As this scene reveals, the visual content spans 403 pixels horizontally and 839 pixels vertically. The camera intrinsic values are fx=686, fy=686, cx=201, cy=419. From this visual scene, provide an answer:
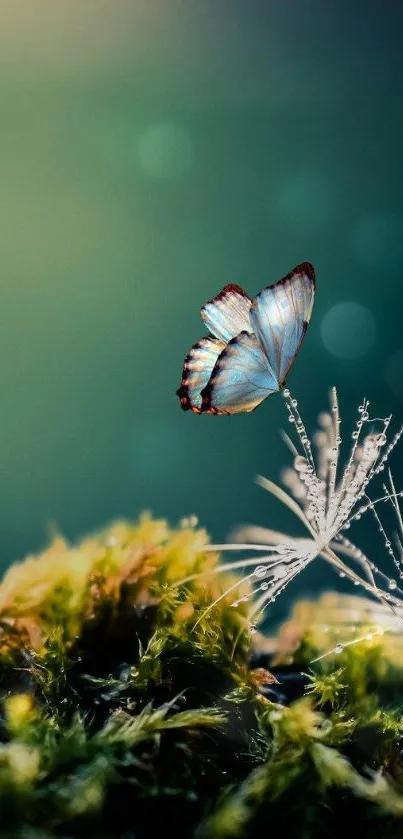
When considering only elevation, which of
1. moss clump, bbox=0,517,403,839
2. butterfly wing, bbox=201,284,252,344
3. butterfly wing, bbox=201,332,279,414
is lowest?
moss clump, bbox=0,517,403,839

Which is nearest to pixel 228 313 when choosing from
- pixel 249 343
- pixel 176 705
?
pixel 249 343

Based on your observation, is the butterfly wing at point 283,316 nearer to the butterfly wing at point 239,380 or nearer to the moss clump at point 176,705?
the butterfly wing at point 239,380

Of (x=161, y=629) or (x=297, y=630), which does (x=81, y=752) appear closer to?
(x=161, y=629)

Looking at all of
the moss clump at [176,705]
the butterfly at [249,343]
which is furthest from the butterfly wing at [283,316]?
the moss clump at [176,705]

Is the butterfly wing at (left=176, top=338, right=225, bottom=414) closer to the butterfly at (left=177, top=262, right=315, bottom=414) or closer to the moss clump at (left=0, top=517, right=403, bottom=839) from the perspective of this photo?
the butterfly at (left=177, top=262, right=315, bottom=414)

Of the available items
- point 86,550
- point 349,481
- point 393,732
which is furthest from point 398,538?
point 86,550

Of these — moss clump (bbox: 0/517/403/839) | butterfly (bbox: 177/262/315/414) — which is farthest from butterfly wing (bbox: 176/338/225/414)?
moss clump (bbox: 0/517/403/839)

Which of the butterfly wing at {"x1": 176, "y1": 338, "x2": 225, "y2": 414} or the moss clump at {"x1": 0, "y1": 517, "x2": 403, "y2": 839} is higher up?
the butterfly wing at {"x1": 176, "y1": 338, "x2": 225, "y2": 414}
